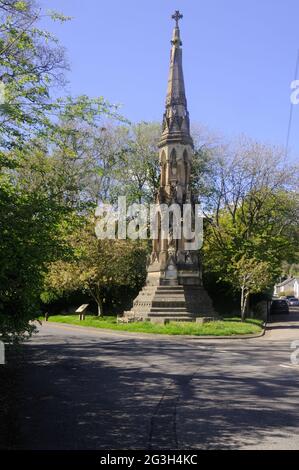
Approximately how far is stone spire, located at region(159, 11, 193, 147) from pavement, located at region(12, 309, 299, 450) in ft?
51.8

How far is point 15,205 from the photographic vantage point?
7926mm

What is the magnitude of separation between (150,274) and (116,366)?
15.2 meters

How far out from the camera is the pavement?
6016 mm

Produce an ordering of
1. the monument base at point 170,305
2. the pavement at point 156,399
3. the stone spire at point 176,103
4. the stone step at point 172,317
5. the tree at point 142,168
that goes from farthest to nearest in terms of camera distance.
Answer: the tree at point 142,168, the stone spire at point 176,103, the monument base at point 170,305, the stone step at point 172,317, the pavement at point 156,399

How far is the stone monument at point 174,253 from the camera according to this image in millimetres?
24703

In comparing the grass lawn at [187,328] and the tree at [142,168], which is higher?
the tree at [142,168]

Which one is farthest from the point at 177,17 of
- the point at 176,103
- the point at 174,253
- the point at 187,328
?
the point at 187,328

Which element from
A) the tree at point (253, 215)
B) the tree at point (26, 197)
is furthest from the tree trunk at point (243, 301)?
the tree at point (26, 197)

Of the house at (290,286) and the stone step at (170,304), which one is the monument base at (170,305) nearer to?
the stone step at (170,304)

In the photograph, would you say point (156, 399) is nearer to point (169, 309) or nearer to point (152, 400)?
point (152, 400)

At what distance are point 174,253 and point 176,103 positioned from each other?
892cm

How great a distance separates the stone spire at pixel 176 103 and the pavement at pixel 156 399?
15779 millimetres
